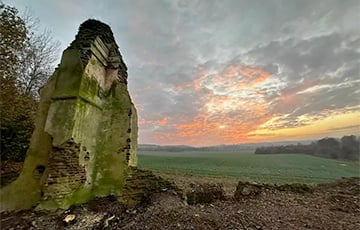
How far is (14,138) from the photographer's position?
38.1 feet

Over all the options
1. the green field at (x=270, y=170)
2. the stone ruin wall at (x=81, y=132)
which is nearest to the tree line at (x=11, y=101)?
the stone ruin wall at (x=81, y=132)

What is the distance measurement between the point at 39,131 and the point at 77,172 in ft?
5.59

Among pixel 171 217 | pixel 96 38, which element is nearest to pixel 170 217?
pixel 171 217

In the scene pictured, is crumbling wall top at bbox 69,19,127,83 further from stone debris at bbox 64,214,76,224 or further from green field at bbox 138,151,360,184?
green field at bbox 138,151,360,184

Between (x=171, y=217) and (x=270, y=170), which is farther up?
(x=171, y=217)

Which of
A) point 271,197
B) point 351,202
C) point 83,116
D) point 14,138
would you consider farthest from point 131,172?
point 351,202

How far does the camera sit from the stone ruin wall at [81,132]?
611 cm

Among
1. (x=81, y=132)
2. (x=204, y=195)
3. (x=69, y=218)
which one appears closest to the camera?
(x=69, y=218)

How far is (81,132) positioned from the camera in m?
6.73

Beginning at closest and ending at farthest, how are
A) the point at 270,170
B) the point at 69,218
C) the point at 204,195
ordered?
1. the point at 69,218
2. the point at 204,195
3. the point at 270,170

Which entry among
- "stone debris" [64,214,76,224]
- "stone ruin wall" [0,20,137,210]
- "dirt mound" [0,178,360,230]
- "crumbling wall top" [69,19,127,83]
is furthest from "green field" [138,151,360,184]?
"stone debris" [64,214,76,224]

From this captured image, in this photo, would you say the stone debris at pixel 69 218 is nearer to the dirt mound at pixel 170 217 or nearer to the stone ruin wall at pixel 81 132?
the dirt mound at pixel 170 217

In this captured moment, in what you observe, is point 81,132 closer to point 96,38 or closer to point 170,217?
point 96,38

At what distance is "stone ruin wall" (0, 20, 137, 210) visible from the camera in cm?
611
